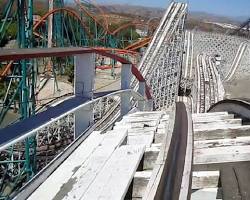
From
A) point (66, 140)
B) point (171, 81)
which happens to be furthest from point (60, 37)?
point (66, 140)

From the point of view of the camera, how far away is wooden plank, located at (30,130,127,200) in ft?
4.82

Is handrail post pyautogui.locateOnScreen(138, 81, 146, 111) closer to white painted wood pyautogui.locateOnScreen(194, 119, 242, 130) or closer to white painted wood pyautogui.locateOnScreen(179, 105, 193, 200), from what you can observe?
white painted wood pyautogui.locateOnScreen(194, 119, 242, 130)

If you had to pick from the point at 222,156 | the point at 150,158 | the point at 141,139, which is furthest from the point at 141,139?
the point at 222,156

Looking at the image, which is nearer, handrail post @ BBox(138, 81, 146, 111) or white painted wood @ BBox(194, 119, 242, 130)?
white painted wood @ BBox(194, 119, 242, 130)

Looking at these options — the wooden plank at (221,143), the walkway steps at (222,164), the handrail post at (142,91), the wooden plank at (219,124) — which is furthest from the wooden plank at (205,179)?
the handrail post at (142,91)

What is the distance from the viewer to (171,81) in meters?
21.9

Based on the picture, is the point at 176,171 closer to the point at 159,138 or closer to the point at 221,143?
the point at 221,143

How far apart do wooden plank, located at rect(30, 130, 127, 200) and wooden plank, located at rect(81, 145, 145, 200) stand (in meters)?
0.03

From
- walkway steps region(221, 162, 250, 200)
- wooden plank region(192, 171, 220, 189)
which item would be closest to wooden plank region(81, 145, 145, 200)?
wooden plank region(192, 171, 220, 189)

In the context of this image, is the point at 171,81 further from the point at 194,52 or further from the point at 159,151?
the point at 159,151

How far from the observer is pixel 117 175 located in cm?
159

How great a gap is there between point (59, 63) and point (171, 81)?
736 cm

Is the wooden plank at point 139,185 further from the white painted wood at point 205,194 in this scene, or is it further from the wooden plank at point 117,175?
the white painted wood at point 205,194

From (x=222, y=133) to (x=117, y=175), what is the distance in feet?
2.92
